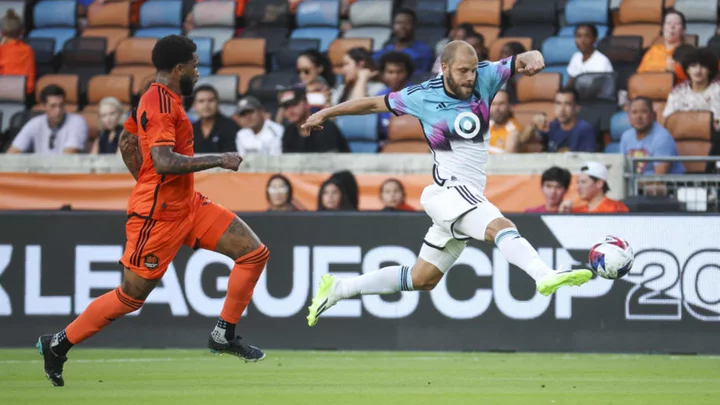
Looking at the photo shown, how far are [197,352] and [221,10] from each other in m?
8.47

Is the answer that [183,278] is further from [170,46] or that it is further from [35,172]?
[170,46]

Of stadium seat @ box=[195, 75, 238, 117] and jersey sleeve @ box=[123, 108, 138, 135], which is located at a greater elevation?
stadium seat @ box=[195, 75, 238, 117]

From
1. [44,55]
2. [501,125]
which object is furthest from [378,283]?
[44,55]

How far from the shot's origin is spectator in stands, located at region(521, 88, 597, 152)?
14.7 meters

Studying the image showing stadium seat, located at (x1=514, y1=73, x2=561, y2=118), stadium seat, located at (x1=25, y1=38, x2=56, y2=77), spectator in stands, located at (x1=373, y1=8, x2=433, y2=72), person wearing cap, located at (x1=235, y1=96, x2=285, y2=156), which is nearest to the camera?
person wearing cap, located at (x1=235, y1=96, x2=285, y2=156)

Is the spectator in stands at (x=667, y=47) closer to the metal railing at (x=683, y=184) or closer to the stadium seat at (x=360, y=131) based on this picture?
the metal railing at (x=683, y=184)

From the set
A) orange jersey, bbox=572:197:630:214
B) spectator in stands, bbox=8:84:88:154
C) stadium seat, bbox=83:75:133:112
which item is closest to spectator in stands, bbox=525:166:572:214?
orange jersey, bbox=572:197:630:214

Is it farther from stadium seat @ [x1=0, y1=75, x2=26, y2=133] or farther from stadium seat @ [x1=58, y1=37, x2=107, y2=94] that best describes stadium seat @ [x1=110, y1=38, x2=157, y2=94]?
stadium seat @ [x1=0, y1=75, x2=26, y2=133]

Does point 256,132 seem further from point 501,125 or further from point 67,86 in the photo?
point 67,86

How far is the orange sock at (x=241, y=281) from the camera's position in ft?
30.2

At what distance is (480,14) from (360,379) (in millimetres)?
9057

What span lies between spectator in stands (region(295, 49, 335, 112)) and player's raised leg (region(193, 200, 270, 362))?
6.30 metres

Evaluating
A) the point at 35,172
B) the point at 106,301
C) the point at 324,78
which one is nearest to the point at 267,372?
the point at 106,301

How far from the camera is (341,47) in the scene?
1770 cm
